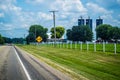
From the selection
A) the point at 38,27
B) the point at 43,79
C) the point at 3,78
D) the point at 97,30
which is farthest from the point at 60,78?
the point at 38,27

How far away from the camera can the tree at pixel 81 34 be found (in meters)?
164

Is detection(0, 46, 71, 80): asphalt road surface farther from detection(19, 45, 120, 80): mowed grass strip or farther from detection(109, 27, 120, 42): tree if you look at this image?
detection(109, 27, 120, 42): tree

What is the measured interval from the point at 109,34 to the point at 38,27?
202 feet

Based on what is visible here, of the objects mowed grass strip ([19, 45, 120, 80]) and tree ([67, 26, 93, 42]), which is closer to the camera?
mowed grass strip ([19, 45, 120, 80])

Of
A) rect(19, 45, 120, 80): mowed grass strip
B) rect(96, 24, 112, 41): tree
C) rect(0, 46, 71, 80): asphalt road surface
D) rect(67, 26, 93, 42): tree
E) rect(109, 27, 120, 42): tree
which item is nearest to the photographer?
rect(0, 46, 71, 80): asphalt road surface

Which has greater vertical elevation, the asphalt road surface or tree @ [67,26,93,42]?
tree @ [67,26,93,42]

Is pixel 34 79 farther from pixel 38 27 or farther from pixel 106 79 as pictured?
pixel 38 27

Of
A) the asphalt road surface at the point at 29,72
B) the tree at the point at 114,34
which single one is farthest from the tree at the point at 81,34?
the asphalt road surface at the point at 29,72

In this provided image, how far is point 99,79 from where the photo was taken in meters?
14.9

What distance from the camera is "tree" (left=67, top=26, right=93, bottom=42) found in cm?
16350

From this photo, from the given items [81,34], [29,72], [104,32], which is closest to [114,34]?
[104,32]

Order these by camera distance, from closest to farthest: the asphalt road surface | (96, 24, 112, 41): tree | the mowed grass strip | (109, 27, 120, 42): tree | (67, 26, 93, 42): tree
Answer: the asphalt road surface < the mowed grass strip < (109, 27, 120, 42): tree < (96, 24, 112, 41): tree < (67, 26, 93, 42): tree

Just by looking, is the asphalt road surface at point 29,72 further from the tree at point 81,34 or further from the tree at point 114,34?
the tree at point 81,34

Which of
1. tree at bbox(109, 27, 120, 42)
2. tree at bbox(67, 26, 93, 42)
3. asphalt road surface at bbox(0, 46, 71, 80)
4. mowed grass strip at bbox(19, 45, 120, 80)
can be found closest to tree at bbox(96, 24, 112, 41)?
tree at bbox(109, 27, 120, 42)
